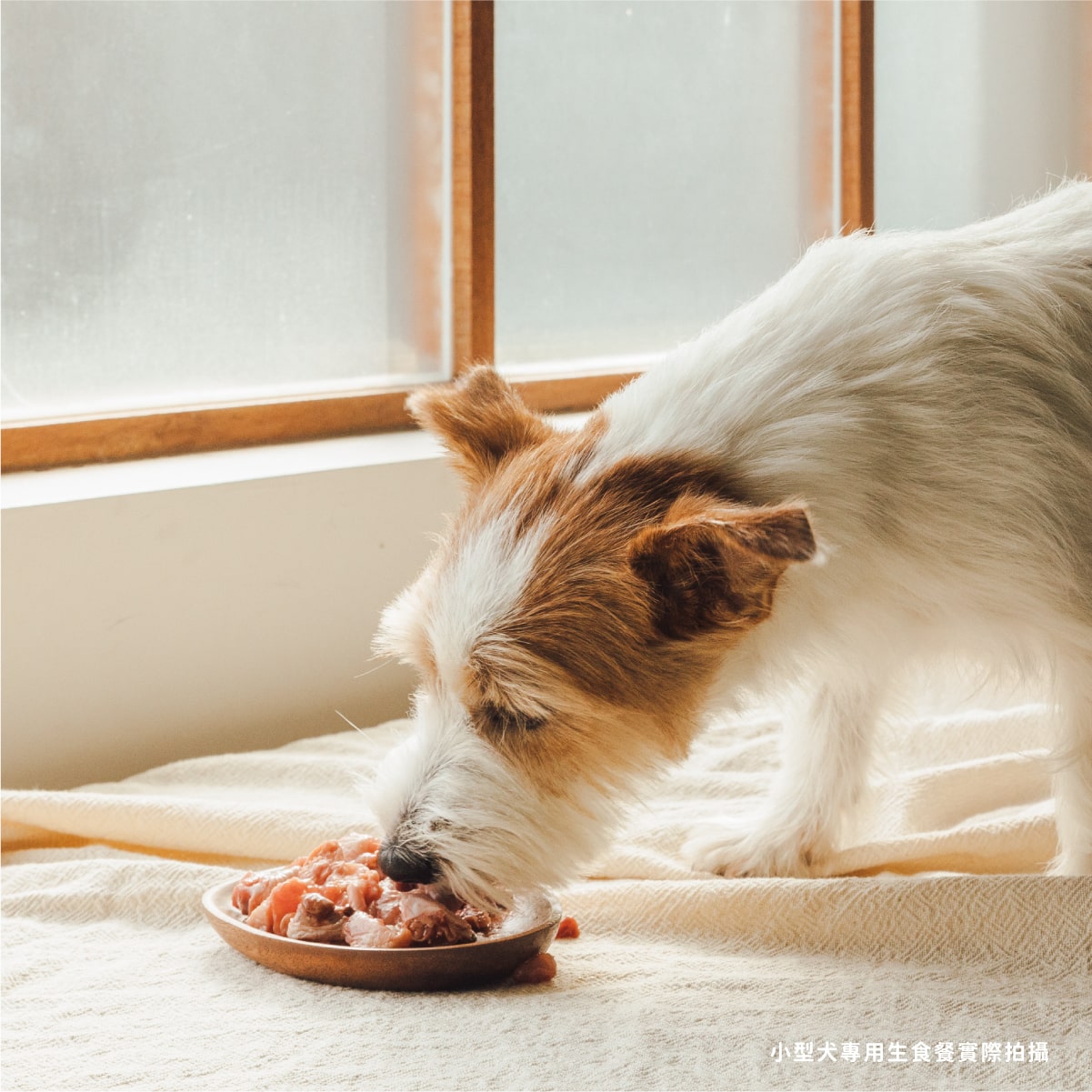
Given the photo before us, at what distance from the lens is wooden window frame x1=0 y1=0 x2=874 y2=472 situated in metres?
2.82

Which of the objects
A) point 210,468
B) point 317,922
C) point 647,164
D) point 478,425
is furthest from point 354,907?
point 647,164

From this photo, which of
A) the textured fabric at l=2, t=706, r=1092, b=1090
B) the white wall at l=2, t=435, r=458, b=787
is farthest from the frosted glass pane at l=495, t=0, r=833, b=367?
the textured fabric at l=2, t=706, r=1092, b=1090

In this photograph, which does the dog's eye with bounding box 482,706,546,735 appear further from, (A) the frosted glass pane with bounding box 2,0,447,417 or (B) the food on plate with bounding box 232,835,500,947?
(A) the frosted glass pane with bounding box 2,0,447,417

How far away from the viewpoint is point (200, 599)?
2.77m

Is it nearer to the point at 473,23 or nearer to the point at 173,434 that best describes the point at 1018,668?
the point at 173,434

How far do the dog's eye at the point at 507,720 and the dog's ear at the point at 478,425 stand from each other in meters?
0.35

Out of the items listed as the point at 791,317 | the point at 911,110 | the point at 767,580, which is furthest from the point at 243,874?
the point at 911,110

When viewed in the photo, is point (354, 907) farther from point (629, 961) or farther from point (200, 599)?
point (200, 599)

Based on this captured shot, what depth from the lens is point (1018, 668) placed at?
6.40 ft

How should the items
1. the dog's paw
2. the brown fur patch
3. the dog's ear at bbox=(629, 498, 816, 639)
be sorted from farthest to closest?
1. the dog's paw
2. the brown fur patch
3. the dog's ear at bbox=(629, 498, 816, 639)

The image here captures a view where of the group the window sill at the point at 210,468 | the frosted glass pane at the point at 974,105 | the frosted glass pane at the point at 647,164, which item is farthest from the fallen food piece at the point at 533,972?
the frosted glass pane at the point at 974,105

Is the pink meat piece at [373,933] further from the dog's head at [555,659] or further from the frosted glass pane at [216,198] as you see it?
the frosted glass pane at [216,198]

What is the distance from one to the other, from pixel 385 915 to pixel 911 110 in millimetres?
3564

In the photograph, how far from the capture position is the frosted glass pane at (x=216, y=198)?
2764 mm
